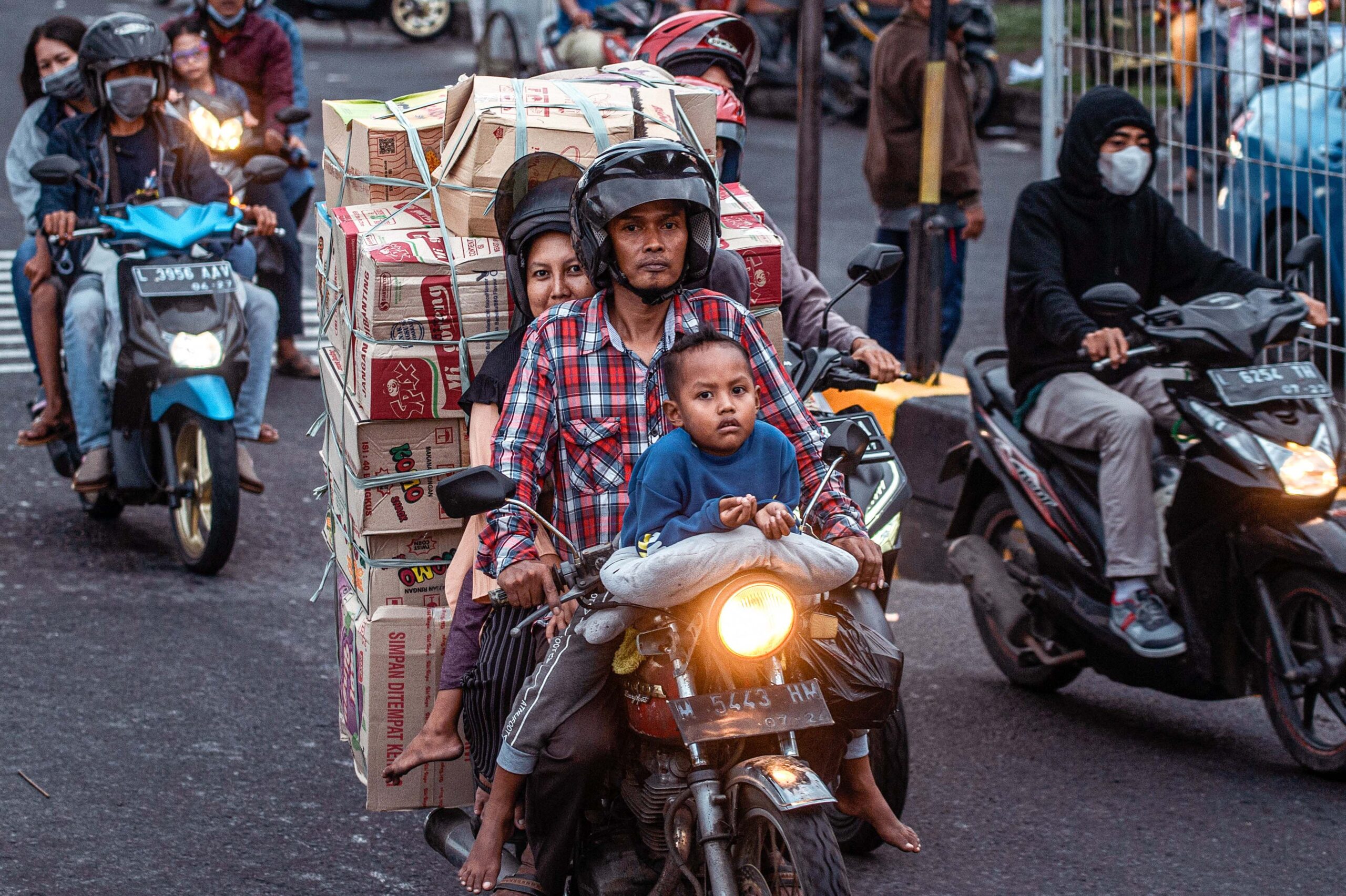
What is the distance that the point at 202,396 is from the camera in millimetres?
6301

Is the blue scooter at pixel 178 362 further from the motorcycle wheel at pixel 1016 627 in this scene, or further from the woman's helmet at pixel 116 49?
the motorcycle wheel at pixel 1016 627

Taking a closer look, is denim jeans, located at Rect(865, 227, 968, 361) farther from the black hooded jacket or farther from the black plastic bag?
the black plastic bag

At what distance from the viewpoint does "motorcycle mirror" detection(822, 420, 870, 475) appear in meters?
4.21

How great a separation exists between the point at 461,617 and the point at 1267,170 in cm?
464

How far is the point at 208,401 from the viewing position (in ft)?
20.6

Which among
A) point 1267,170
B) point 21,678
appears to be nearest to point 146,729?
point 21,678

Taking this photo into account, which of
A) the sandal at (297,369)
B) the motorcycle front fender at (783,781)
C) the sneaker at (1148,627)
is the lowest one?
the sneaker at (1148,627)

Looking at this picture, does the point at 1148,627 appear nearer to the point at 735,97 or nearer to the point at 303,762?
the point at 735,97

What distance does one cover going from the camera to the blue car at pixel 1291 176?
6.68 m

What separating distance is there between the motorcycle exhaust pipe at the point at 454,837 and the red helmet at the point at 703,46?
288cm

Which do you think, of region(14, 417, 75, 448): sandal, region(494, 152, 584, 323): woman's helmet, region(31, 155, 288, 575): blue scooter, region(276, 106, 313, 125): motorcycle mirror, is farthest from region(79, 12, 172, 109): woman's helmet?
region(494, 152, 584, 323): woman's helmet

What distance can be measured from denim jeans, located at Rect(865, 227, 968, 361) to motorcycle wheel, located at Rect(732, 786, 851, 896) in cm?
559

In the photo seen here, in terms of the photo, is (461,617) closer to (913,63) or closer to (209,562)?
(209,562)

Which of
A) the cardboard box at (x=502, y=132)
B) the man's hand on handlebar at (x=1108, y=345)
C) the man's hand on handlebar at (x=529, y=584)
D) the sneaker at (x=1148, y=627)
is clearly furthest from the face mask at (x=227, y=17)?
the man's hand on handlebar at (x=529, y=584)
